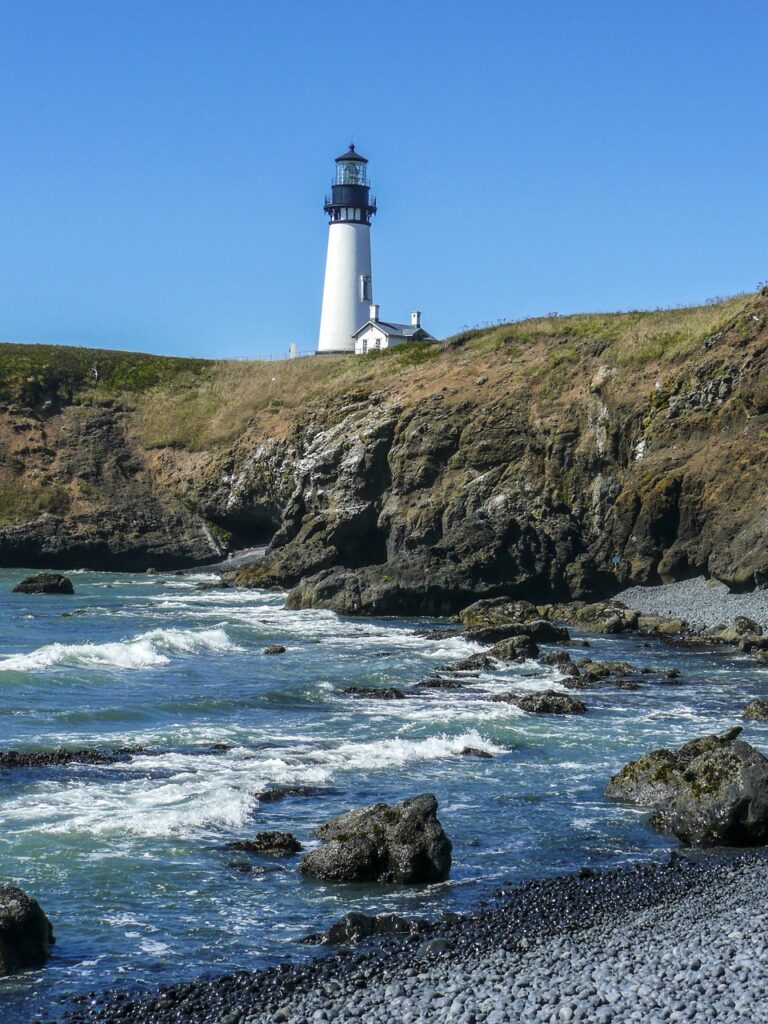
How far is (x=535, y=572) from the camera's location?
50.8m

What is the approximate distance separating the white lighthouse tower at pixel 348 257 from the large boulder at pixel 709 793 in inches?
2676

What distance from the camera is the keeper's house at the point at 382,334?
83188mm

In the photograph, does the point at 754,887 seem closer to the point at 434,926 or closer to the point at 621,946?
the point at 621,946

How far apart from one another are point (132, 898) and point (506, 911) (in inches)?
199

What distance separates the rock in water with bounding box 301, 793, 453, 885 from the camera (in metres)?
→ 17.3

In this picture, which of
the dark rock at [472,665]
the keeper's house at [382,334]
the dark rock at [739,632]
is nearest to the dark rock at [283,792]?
the dark rock at [472,665]

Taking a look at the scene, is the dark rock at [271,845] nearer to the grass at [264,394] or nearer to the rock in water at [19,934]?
the rock in water at [19,934]

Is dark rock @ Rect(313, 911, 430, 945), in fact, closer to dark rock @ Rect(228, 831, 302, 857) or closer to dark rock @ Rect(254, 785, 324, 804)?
dark rock @ Rect(228, 831, 302, 857)

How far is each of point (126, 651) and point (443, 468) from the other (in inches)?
876

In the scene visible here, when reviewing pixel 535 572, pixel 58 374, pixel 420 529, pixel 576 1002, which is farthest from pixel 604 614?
pixel 58 374

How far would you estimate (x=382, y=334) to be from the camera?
83.4m

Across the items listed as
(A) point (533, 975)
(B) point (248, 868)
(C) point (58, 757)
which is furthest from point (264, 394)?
(A) point (533, 975)

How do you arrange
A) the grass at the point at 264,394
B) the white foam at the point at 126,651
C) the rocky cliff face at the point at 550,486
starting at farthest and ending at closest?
the grass at the point at 264,394 < the rocky cliff face at the point at 550,486 < the white foam at the point at 126,651

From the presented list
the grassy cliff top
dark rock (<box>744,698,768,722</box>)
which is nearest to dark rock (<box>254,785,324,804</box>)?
dark rock (<box>744,698,768,722</box>)
